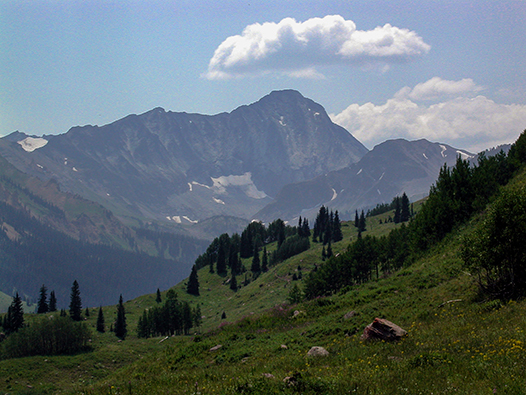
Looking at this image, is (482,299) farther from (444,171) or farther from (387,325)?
(444,171)

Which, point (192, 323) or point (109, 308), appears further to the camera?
point (109, 308)

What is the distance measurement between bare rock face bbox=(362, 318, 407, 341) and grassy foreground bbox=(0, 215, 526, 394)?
2.30 feet

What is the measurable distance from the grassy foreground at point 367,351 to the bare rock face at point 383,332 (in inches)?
27.6

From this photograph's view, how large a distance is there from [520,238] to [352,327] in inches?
574

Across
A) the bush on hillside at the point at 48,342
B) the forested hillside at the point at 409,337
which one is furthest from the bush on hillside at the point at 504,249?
the bush on hillside at the point at 48,342

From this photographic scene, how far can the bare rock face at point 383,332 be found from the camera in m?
27.8

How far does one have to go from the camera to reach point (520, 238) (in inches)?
1209

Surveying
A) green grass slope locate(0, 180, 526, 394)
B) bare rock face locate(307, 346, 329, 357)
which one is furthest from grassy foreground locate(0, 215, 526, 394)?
bare rock face locate(307, 346, 329, 357)

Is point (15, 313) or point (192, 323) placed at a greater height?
point (15, 313)

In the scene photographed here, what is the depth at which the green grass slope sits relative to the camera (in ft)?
61.6

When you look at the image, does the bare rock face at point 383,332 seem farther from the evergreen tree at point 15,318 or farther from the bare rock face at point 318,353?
the evergreen tree at point 15,318

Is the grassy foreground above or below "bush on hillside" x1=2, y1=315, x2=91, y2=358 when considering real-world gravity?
above

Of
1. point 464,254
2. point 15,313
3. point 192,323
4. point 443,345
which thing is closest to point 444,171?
point 464,254

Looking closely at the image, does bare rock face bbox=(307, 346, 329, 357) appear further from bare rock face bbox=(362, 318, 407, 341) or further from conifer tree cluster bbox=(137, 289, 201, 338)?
conifer tree cluster bbox=(137, 289, 201, 338)
